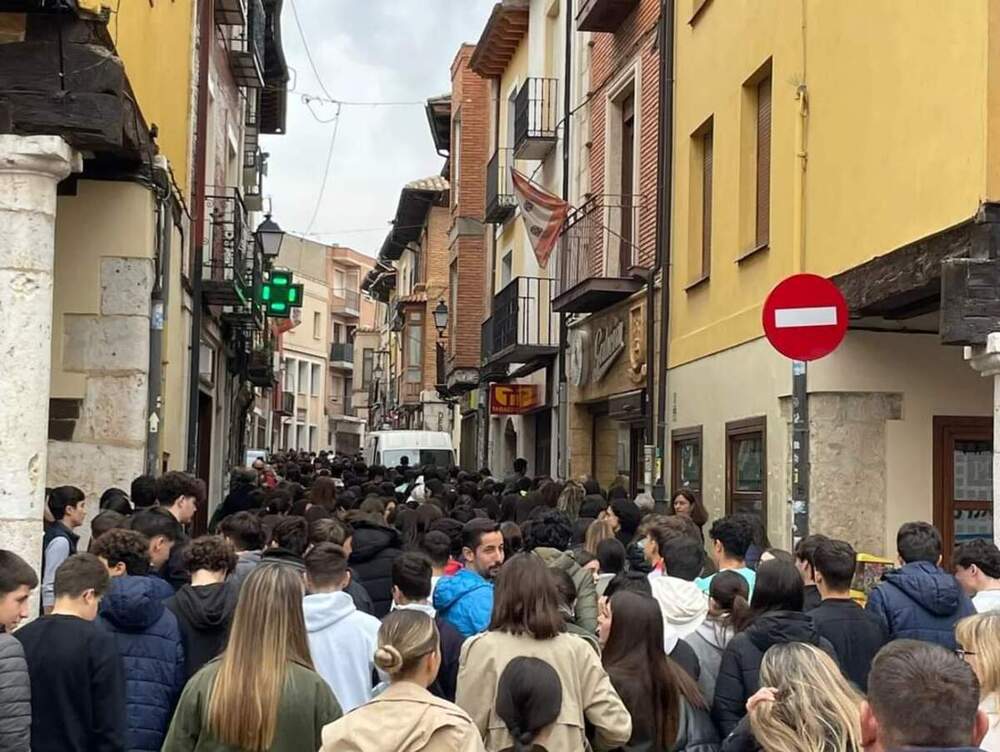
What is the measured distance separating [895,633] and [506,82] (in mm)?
24490

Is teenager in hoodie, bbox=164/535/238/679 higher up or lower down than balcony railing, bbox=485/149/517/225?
lower down

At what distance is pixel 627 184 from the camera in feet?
62.2

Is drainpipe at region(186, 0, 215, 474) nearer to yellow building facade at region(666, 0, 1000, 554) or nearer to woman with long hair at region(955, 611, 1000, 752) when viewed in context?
yellow building facade at region(666, 0, 1000, 554)

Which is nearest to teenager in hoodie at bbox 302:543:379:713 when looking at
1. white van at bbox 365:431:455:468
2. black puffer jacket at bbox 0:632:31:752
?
black puffer jacket at bbox 0:632:31:752

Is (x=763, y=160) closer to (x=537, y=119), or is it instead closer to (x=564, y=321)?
(x=564, y=321)

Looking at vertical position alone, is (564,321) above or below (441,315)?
below

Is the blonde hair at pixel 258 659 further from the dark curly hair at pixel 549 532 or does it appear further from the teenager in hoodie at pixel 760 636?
the dark curly hair at pixel 549 532

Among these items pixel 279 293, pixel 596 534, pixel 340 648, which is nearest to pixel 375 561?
pixel 596 534

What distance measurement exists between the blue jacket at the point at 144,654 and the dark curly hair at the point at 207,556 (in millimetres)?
318

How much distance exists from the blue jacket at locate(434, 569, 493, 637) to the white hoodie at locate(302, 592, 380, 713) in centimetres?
65

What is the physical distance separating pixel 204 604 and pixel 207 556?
211 mm

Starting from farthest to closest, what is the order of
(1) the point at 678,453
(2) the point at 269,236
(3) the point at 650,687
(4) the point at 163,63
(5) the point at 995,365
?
(2) the point at 269,236 → (1) the point at 678,453 → (4) the point at 163,63 → (5) the point at 995,365 → (3) the point at 650,687

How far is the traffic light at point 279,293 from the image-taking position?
77.7 feet

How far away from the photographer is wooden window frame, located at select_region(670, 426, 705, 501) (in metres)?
14.6
